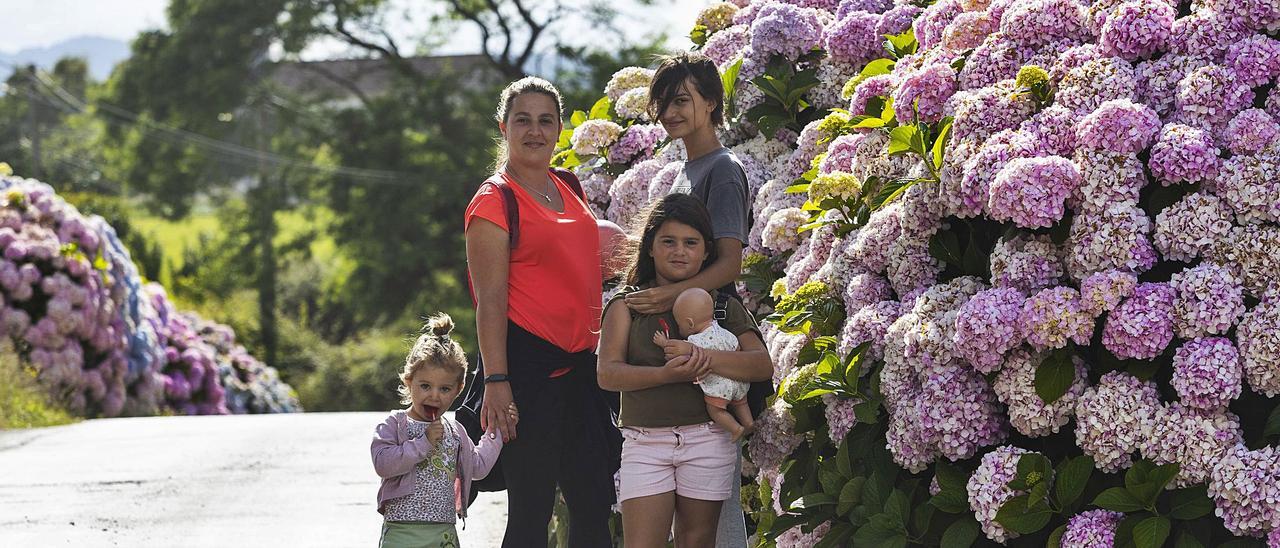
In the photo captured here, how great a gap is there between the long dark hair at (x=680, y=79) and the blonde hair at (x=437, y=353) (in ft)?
3.17

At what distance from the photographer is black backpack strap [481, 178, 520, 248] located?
4.19 m

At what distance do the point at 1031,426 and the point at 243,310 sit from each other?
3045cm

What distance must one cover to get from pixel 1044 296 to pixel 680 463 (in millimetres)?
1150

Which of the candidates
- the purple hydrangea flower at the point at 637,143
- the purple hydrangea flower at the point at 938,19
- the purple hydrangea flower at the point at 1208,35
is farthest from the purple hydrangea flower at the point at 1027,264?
the purple hydrangea flower at the point at 637,143

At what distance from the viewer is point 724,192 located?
438 centimetres

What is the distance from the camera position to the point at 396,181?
2989cm

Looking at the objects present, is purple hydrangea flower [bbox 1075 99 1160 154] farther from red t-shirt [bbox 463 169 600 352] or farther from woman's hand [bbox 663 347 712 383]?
red t-shirt [bbox 463 169 600 352]

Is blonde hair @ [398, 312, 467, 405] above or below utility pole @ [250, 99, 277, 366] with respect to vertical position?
above

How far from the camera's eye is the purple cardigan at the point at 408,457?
171 inches

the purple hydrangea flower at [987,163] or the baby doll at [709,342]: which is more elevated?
the purple hydrangea flower at [987,163]

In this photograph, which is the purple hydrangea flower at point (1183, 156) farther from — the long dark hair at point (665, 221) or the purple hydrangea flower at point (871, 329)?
the long dark hair at point (665, 221)

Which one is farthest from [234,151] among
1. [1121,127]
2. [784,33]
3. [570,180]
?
[1121,127]

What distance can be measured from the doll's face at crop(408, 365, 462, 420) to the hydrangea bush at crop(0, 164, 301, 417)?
10548 mm

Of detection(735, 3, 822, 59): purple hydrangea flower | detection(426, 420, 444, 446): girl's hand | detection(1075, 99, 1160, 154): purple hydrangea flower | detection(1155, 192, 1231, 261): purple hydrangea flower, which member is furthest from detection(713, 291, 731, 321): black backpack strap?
detection(735, 3, 822, 59): purple hydrangea flower
